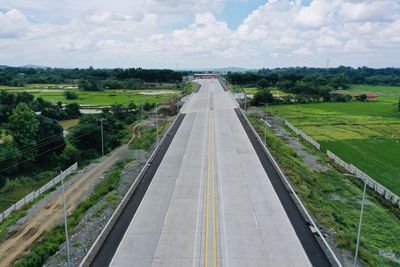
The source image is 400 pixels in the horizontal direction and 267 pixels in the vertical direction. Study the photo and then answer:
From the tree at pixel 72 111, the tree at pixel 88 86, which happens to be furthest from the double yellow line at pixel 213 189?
the tree at pixel 88 86

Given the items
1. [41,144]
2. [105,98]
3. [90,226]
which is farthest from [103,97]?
[90,226]

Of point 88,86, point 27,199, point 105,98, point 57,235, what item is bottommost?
point 27,199

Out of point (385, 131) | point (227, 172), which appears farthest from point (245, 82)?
point (227, 172)

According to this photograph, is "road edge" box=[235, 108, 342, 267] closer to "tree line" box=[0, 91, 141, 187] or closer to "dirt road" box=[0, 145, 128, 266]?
"dirt road" box=[0, 145, 128, 266]

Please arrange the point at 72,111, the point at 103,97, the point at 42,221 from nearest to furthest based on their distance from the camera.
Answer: the point at 42,221 < the point at 72,111 < the point at 103,97

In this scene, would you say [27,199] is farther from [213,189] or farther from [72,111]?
[72,111]

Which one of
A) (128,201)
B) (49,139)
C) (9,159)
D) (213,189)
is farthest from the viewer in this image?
(49,139)

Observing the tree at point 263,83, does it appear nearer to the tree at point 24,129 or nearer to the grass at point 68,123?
the grass at point 68,123
